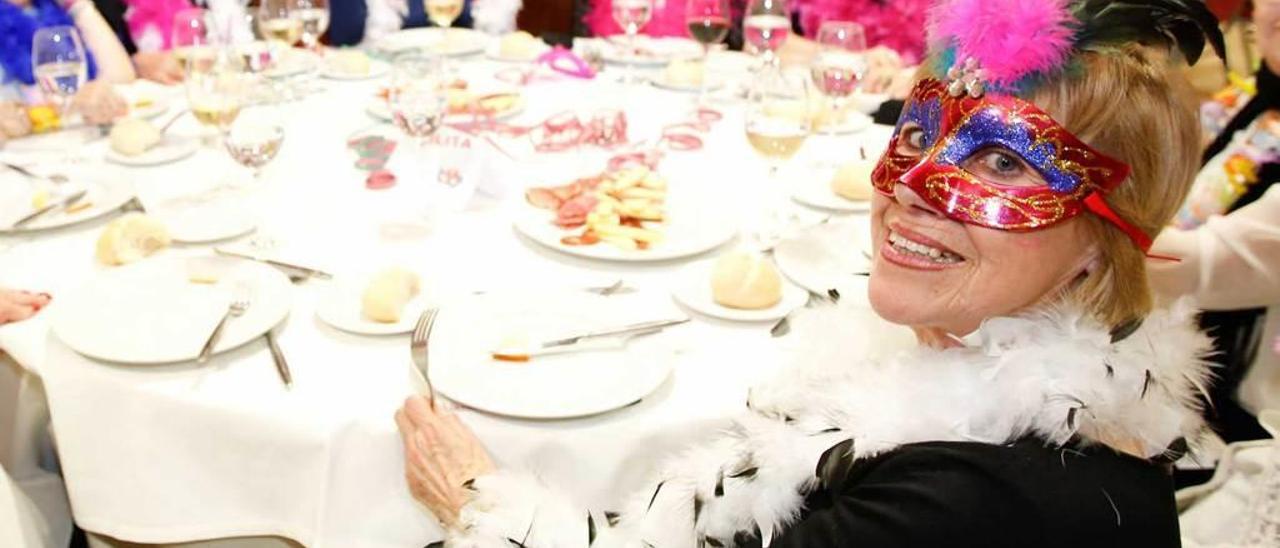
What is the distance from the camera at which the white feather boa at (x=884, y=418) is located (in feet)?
2.83

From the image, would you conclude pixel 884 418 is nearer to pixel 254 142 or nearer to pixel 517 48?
pixel 254 142

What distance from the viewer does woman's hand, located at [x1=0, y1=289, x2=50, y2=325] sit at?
1215mm

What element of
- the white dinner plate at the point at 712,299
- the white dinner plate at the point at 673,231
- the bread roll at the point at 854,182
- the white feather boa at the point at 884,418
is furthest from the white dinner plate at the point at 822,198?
the white feather boa at the point at 884,418

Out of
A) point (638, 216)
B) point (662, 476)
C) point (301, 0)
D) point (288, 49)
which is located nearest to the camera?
point (662, 476)

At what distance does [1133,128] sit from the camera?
33.4 inches

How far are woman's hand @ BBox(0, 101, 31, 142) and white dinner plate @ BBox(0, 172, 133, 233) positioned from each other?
0.27 meters

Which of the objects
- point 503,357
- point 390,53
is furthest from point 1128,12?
point 390,53

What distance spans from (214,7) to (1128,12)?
2409 millimetres

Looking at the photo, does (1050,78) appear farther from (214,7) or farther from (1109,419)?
(214,7)

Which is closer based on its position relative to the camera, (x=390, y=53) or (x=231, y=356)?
(x=231, y=356)

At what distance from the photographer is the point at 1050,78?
0.87 m

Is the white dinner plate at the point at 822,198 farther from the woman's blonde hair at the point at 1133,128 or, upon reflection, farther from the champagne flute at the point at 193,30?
the champagne flute at the point at 193,30

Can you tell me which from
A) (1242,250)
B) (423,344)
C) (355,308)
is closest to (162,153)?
(355,308)

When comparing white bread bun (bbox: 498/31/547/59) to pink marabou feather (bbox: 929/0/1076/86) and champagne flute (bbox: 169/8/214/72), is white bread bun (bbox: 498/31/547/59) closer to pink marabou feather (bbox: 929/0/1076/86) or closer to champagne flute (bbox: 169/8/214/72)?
champagne flute (bbox: 169/8/214/72)
